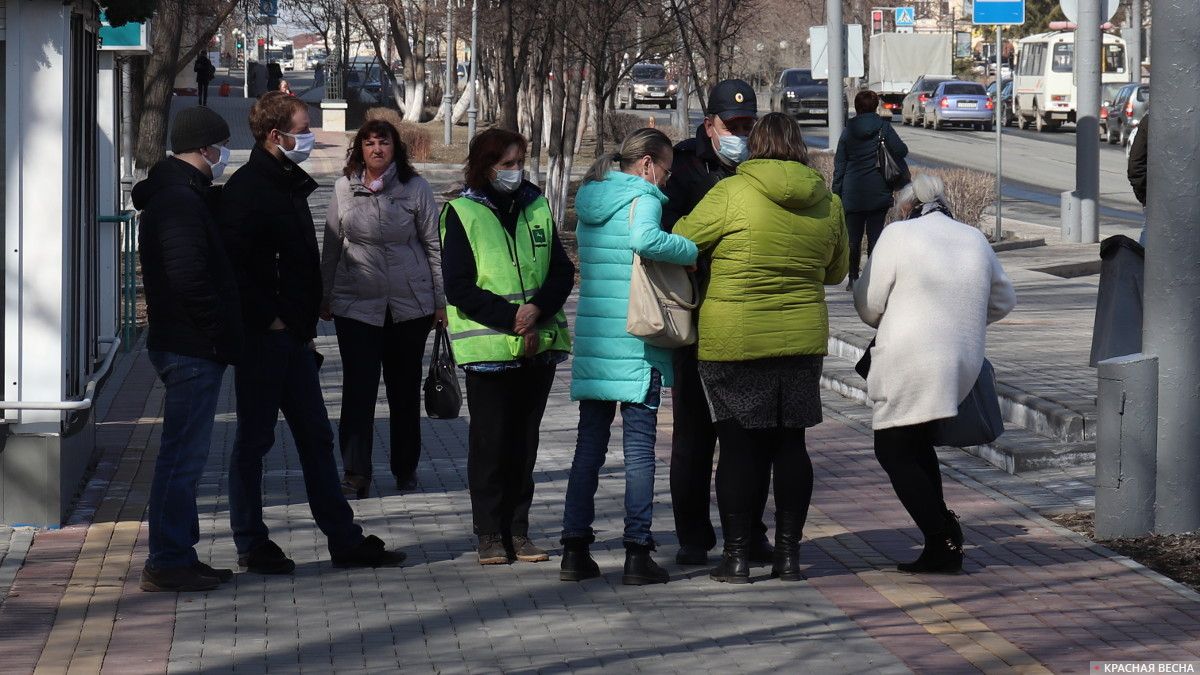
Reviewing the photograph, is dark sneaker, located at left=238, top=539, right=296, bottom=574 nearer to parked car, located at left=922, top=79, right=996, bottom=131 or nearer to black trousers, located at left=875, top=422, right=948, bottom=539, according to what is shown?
black trousers, located at left=875, top=422, right=948, bottom=539

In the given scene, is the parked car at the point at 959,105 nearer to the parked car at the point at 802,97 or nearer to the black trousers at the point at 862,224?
the parked car at the point at 802,97

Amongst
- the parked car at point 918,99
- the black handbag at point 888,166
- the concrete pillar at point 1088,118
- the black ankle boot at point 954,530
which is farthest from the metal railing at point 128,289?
the parked car at point 918,99

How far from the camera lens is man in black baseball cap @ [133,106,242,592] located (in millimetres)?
6020

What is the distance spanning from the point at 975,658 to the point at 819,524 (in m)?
2.16

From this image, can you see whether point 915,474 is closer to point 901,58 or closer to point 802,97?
point 901,58

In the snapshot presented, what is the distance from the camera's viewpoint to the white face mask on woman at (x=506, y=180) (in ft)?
21.5

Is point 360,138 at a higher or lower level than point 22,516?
higher

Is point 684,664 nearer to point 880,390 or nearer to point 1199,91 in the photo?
point 880,390

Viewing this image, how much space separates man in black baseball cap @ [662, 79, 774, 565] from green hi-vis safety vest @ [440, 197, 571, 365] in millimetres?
564

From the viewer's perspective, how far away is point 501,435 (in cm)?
668

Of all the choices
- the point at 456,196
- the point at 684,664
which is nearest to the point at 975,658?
the point at 684,664

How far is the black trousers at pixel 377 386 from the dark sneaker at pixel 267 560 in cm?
157

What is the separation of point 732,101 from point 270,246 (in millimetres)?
1904

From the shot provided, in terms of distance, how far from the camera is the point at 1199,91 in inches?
286
